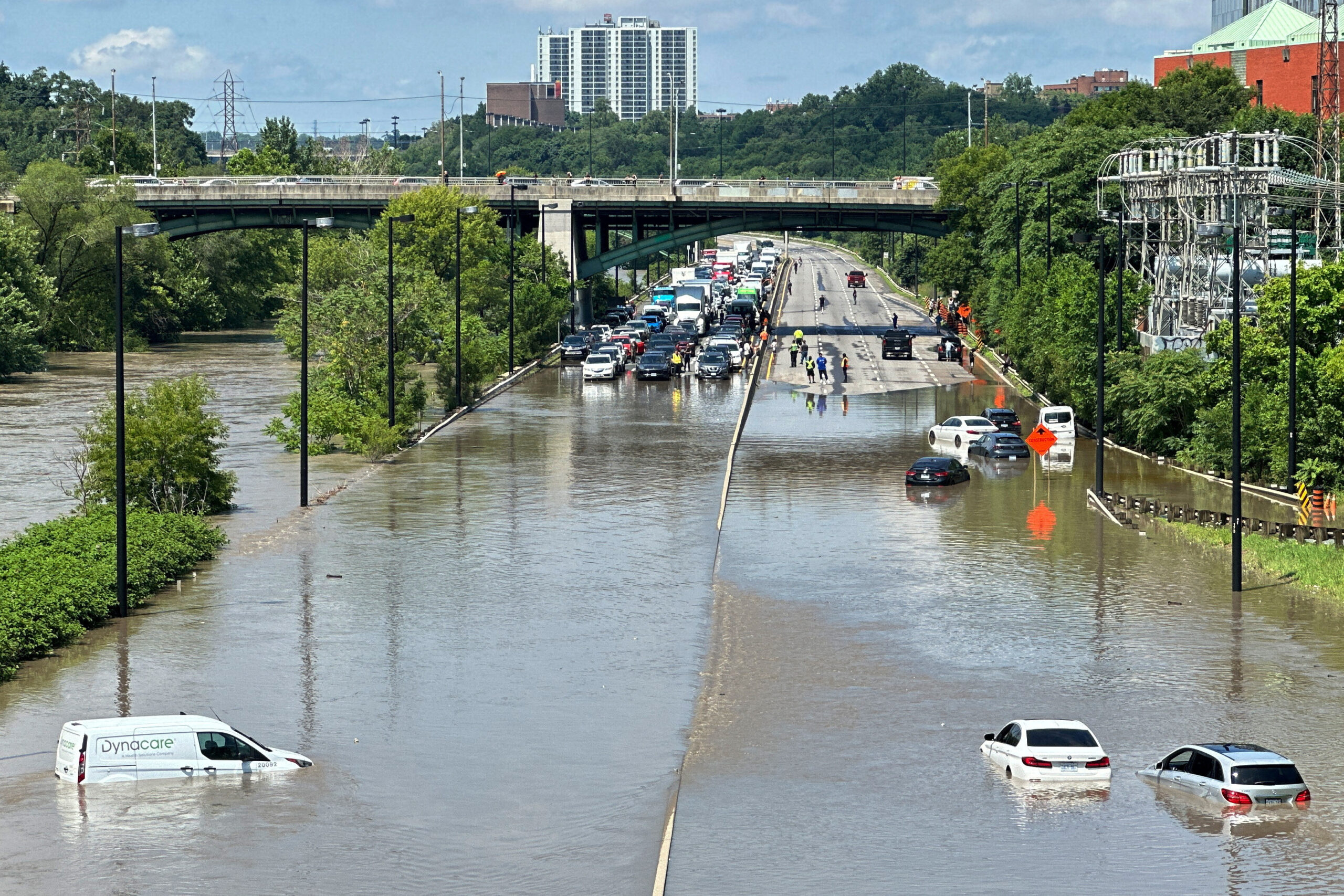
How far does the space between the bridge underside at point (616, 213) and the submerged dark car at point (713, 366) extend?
26.0m

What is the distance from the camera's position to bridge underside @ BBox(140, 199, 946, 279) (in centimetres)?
10975

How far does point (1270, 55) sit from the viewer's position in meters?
139

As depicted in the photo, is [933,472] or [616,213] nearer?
[933,472]

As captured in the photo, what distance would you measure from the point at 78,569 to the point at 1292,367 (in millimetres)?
31514

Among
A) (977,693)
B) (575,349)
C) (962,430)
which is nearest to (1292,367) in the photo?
(962,430)

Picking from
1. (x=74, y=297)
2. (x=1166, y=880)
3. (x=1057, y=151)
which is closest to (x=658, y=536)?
(x=1166, y=880)

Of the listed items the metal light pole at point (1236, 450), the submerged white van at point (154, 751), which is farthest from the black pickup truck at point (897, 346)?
the submerged white van at point (154, 751)

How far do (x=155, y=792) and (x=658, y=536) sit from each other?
2157cm

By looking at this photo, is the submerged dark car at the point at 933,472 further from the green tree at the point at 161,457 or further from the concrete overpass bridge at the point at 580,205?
the concrete overpass bridge at the point at 580,205

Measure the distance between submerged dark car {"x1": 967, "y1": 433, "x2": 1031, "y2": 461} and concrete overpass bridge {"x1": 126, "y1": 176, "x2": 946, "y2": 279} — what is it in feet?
169

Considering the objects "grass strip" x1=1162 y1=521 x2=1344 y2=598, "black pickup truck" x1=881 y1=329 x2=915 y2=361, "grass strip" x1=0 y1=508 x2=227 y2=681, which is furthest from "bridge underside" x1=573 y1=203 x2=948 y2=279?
"grass strip" x1=0 y1=508 x2=227 y2=681

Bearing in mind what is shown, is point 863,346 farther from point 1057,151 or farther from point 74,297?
point 74,297

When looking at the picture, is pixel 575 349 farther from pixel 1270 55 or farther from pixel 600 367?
pixel 1270 55

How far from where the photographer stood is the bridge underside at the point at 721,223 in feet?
361
